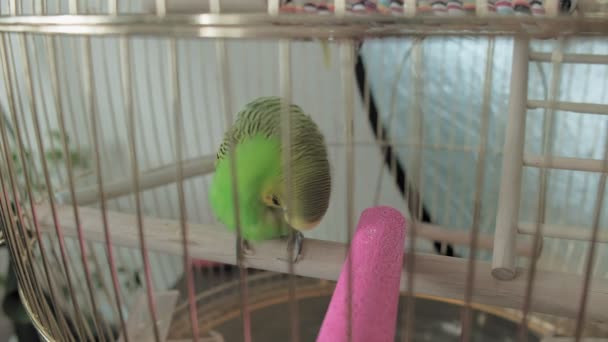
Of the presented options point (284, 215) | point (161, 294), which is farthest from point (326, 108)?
point (284, 215)

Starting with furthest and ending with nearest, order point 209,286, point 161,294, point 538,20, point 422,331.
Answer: point 209,286 → point 422,331 → point 161,294 → point 538,20

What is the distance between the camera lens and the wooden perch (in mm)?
380

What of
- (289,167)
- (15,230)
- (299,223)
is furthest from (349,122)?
(15,230)

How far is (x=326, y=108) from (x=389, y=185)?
24cm

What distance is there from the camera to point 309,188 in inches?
15.9

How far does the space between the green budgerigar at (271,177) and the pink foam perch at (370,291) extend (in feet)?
0.27

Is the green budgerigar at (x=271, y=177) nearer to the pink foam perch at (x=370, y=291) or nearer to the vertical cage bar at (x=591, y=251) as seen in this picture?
the pink foam perch at (x=370, y=291)

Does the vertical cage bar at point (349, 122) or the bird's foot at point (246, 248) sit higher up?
the vertical cage bar at point (349, 122)

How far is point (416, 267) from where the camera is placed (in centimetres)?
41

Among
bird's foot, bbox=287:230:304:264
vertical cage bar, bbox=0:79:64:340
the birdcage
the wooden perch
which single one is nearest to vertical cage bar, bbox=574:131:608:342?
the birdcage

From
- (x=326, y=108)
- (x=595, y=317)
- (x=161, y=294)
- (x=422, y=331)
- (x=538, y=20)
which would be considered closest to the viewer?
(x=538, y=20)

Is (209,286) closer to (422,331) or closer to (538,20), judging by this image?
(422,331)

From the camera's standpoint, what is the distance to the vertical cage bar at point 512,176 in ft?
1.30

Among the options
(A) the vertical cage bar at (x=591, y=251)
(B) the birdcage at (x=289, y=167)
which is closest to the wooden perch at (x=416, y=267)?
(B) the birdcage at (x=289, y=167)
